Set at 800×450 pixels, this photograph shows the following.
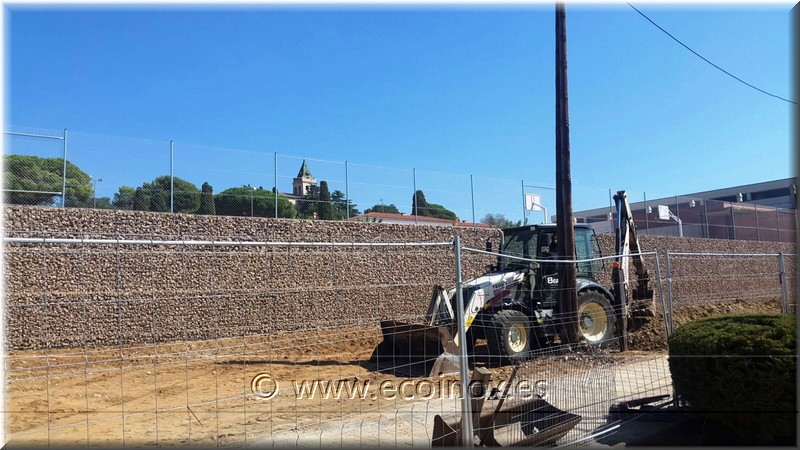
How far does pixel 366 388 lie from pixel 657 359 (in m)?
5.26

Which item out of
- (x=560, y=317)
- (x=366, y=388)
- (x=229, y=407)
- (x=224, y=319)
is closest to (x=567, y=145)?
(x=560, y=317)

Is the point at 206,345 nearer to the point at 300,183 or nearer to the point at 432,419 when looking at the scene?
the point at 432,419

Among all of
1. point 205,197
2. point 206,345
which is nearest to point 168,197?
point 205,197

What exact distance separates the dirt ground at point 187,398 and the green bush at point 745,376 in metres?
1.57

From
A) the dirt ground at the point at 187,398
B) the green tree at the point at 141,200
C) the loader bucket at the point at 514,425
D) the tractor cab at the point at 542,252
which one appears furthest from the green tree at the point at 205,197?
the loader bucket at the point at 514,425

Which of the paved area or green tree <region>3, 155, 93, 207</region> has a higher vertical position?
green tree <region>3, 155, 93, 207</region>

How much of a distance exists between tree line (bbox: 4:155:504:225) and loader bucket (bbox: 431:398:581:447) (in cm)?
1167

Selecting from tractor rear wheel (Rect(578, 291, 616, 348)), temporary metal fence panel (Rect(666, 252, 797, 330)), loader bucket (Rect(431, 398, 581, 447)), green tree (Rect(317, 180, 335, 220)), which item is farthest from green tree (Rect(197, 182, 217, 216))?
loader bucket (Rect(431, 398, 581, 447))

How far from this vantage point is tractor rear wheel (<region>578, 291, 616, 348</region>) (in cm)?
1160

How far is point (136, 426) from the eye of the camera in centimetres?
660

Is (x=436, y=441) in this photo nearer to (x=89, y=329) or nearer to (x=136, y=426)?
(x=136, y=426)

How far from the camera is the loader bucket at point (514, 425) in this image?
500cm

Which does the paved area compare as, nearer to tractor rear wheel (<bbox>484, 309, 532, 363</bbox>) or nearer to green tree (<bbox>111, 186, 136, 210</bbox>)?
tractor rear wheel (<bbox>484, 309, 532, 363</bbox>)

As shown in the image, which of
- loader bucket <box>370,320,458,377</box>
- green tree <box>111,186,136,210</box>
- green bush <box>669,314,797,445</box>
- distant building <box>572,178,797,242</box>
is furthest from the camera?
distant building <box>572,178,797,242</box>
